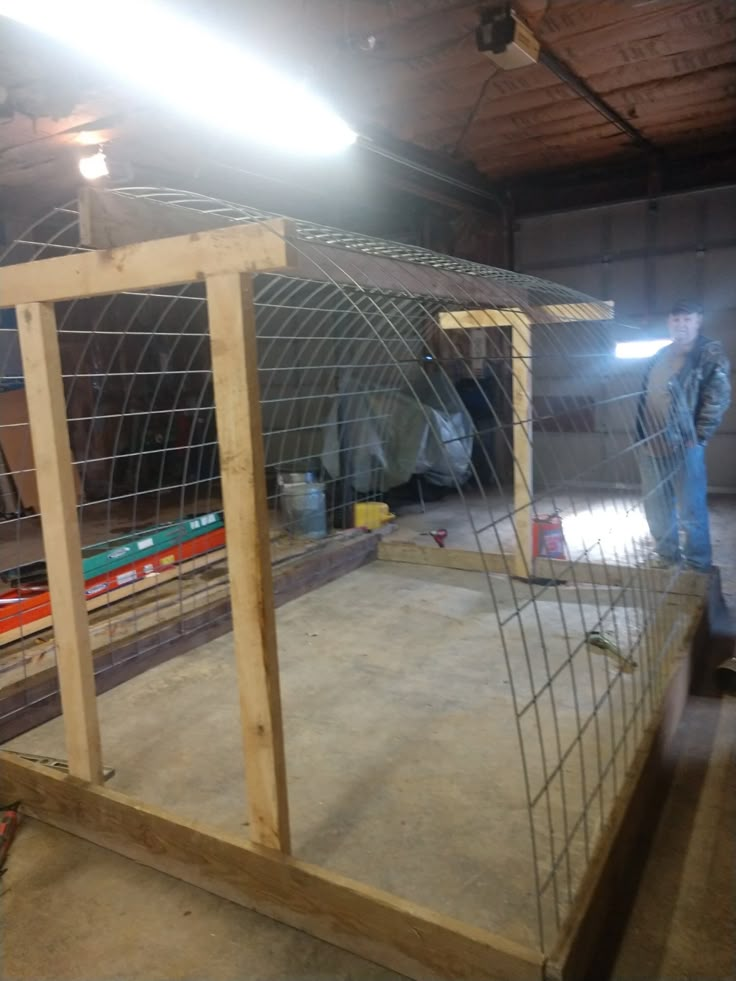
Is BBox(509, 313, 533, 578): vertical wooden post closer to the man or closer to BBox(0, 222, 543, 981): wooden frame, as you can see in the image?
the man

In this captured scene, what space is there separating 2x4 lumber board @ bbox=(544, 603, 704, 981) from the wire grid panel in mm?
49

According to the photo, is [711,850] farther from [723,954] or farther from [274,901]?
[274,901]

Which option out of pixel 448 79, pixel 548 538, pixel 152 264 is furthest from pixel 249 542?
pixel 448 79

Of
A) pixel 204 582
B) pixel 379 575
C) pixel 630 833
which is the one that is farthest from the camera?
pixel 379 575

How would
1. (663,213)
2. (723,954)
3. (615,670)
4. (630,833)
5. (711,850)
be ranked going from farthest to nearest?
(663,213)
(615,670)
(711,850)
(630,833)
(723,954)

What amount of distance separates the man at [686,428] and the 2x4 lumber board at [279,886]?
249 centimetres

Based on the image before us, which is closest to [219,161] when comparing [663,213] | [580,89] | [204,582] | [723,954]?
[580,89]

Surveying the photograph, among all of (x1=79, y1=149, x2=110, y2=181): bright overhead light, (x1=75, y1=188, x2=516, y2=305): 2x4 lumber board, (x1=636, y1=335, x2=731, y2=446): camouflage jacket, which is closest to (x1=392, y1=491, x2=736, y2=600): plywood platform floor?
(x1=636, y1=335, x2=731, y2=446): camouflage jacket

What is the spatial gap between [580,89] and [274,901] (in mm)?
4353

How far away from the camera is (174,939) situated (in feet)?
5.04

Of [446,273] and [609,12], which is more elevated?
[609,12]

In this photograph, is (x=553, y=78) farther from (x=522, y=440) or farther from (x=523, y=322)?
(x=522, y=440)

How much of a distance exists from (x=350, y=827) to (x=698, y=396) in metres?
2.69

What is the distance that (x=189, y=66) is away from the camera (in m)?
2.66
